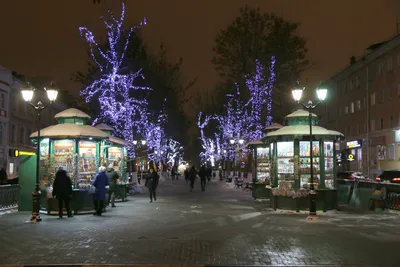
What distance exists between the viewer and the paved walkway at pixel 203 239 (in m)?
9.45

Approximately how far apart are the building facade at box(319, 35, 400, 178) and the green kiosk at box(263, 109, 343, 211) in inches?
Answer: 771

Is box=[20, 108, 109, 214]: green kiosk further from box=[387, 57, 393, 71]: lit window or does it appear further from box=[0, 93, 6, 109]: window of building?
box=[387, 57, 393, 71]: lit window

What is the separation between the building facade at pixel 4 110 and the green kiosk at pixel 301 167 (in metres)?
34.4

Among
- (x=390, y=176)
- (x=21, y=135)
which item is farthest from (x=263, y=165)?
(x=21, y=135)

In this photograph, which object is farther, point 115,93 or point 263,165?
point 115,93

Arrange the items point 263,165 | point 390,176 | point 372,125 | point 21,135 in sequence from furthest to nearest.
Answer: point 21,135
point 372,125
point 390,176
point 263,165

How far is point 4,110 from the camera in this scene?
152 ft

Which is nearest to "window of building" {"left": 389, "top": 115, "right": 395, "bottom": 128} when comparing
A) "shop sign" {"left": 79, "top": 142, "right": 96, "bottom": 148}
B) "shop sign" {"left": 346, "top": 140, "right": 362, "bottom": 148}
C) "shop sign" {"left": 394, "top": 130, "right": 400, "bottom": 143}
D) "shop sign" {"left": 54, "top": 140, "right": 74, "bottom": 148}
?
"shop sign" {"left": 394, "top": 130, "right": 400, "bottom": 143}

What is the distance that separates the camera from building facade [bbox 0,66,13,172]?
45500 mm

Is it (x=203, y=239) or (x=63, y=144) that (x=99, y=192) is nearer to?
(x=63, y=144)

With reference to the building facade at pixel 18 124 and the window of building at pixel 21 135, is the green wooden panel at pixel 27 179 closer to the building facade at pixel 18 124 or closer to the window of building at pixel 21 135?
the building facade at pixel 18 124

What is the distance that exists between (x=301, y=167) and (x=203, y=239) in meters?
7.94

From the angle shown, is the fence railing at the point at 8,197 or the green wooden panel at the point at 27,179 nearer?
the fence railing at the point at 8,197

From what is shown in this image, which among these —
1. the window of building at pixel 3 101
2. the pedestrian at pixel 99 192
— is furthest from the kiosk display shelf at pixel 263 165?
the window of building at pixel 3 101
